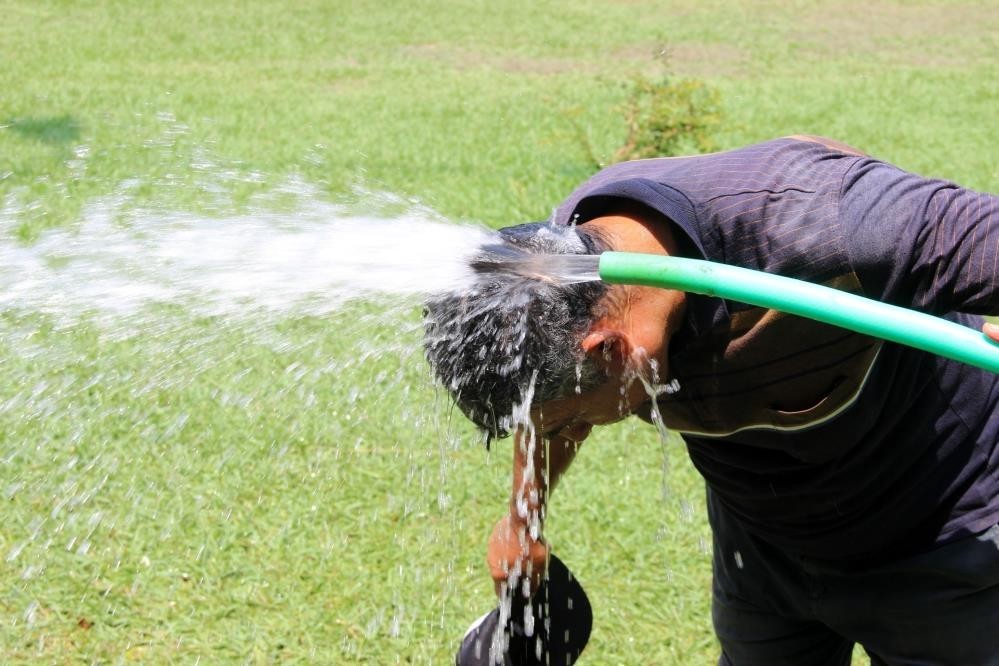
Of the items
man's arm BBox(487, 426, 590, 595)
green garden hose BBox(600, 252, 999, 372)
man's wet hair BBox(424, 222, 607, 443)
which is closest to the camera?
green garden hose BBox(600, 252, 999, 372)

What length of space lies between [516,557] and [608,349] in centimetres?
99

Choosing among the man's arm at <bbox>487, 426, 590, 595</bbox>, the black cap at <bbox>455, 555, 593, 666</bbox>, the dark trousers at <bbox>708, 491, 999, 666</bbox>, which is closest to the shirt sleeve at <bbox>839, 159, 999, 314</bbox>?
the dark trousers at <bbox>708, 491, 999, 666</bbox>

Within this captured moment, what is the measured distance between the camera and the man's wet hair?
2012mm

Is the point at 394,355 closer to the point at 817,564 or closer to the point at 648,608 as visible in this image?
the point at 648,608

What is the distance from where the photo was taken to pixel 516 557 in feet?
9.38

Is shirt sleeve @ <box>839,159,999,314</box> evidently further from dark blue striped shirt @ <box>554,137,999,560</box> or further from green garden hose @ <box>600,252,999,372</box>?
green garden hose @ <box>600,252,999,372</box>

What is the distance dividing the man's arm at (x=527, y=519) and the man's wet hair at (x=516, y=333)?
594mm

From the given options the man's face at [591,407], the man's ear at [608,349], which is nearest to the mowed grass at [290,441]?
the man's face at [591,407]

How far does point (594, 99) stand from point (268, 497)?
8.03m

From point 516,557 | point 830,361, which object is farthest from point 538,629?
point 830,361

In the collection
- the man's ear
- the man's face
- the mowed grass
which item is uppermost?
the man's ear

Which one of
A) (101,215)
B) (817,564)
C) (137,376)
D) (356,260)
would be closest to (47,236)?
(101,215)

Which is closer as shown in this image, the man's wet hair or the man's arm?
the man's wet hair

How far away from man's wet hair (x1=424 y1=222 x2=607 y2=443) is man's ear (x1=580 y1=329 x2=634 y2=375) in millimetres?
14
